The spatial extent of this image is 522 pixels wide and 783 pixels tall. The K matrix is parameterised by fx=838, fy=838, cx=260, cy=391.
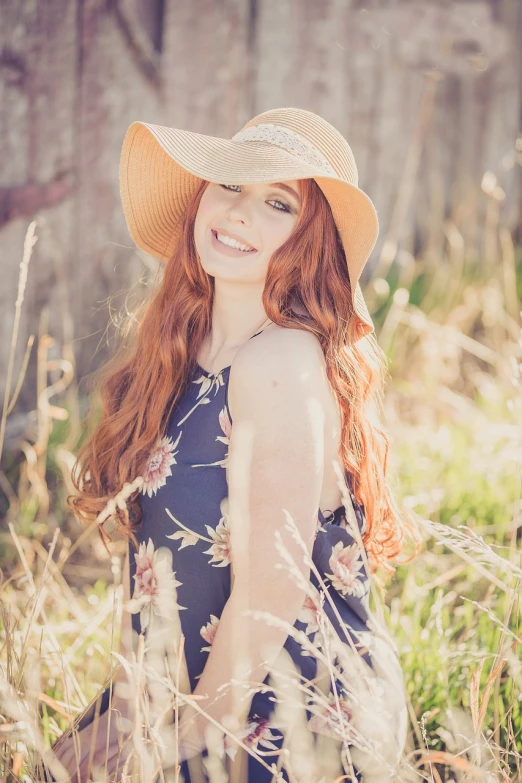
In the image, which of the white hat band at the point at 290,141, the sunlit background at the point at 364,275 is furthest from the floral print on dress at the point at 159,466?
the white hat band at the point at 290,141

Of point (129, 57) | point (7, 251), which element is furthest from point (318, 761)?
point (129, 57)

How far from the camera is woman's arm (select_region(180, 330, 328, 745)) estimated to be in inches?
60.3

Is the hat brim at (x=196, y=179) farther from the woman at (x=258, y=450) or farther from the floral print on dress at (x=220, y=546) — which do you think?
the floral print on dress at (x=220, y=546)

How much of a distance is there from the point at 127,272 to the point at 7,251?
2.01ft

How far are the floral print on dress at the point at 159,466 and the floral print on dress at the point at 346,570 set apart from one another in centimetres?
38

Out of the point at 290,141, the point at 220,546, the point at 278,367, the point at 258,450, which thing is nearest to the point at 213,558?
the point at 220,546

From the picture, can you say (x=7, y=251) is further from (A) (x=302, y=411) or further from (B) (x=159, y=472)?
(A) (x=302, y=411)

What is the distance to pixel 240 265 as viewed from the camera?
174 cm

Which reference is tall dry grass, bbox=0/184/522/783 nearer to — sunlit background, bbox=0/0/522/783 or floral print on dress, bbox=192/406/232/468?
sunlit background, bbox=0/0/522/783

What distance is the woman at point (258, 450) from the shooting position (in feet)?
5.05

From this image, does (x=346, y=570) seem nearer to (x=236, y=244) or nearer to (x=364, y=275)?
(x=236, y=244)

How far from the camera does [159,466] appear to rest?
1.76 meters

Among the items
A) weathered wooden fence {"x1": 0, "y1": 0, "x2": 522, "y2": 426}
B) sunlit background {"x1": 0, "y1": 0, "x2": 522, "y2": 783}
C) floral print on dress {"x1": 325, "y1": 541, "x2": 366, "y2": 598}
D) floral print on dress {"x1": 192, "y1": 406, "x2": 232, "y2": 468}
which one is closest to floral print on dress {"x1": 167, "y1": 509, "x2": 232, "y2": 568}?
floral print on dress {"x1": 192, "y1": 406, "x2": 232, "y2": 468}

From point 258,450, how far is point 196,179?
783mm
